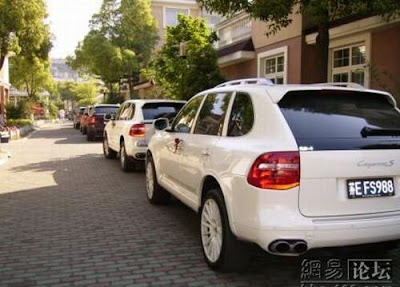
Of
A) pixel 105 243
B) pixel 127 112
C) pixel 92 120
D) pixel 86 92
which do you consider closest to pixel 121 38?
pixel 92 120

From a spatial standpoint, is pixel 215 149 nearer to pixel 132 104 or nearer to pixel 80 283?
pixel 80 283

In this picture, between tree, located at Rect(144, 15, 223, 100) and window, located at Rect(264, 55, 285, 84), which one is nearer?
window, located at Rect(264, 55, 285, 84)

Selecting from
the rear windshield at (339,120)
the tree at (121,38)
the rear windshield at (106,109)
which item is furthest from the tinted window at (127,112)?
the tree at (121,38)

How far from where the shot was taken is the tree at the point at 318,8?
25.4ft

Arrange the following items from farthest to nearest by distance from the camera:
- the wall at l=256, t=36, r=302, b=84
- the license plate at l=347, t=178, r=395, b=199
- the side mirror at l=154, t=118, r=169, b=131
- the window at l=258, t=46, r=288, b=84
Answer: the window at l=258, t=46, r=288, b=84 < the wall at l=256, t=36, r=302, b=84 < the side mirror at l=154, t=118, r=169, b=131 < the license plate at l=347, t=178, r=395, b=199

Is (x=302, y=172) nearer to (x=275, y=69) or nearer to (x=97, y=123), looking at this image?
(x=275, y=69)

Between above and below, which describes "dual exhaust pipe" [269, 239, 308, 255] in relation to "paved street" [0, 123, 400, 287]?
above

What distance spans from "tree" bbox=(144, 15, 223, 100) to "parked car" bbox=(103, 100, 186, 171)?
4079mm

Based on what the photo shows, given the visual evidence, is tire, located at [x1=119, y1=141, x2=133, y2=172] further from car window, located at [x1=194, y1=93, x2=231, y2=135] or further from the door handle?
the door handle

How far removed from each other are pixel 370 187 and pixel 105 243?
10.1ft

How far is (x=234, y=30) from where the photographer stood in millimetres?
18766

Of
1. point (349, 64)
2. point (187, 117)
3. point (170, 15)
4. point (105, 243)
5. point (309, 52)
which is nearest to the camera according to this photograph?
point (105, 243)

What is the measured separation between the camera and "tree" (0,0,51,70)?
21.0m

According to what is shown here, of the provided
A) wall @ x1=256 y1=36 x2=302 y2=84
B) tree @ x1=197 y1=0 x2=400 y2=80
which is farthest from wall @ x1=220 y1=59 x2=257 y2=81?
tree @ x1=197 y1=0 x2=400 y2=80
